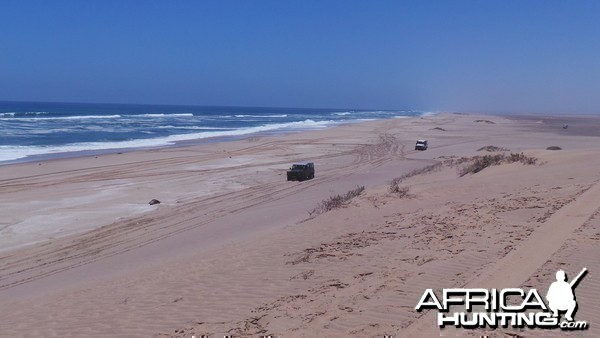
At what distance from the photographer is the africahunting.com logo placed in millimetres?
6090

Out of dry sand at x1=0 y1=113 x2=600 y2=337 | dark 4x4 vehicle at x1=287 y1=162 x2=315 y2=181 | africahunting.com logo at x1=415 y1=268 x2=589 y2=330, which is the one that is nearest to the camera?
africahunting.com logo at x1=415 y1=268 x2=589 y2=330

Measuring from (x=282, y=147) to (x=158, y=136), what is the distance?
A: 767 inches

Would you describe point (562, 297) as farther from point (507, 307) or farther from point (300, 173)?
point (300, 173)

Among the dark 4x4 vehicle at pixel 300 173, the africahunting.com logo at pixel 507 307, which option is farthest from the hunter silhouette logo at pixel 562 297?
the dark 4x4 vehicle at pixel 300 173

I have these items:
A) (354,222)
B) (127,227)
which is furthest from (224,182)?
(354,222)

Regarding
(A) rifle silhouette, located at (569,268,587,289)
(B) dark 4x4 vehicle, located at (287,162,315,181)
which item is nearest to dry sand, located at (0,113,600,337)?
(A) rifle silhouette, located at (569,268,587,289)

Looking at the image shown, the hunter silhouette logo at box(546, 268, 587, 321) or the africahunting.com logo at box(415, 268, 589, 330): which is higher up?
the hunter silhouette logo at box(546, 268, 587, 321)

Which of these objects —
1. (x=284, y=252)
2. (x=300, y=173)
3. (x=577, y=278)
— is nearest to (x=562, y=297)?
(x=577, y=278)

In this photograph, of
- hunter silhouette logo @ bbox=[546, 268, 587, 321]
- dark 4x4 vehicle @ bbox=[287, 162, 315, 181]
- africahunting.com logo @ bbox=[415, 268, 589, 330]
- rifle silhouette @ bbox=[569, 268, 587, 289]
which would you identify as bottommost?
dark 4x4 vehicle @ bbox=[287, 162, 315, 181]

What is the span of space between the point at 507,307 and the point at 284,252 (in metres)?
5.47

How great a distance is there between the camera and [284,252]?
11227 millimetres

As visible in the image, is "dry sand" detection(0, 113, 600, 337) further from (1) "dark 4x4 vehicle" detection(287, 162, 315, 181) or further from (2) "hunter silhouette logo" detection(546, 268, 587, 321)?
(1) "dark 4x4 vehicle" detection(287, 162, 315, 181)

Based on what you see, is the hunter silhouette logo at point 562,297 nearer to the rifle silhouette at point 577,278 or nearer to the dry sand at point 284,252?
the rifle silhouette at point 577,278

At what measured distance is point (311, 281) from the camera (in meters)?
8.89
